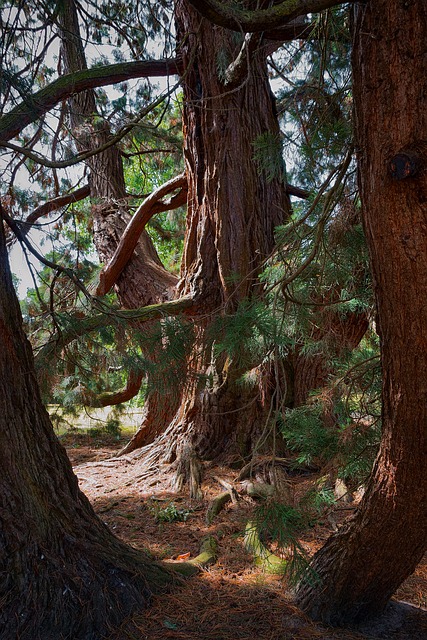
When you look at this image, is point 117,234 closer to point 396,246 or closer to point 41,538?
point 41,538

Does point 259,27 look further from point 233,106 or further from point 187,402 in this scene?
point 187,402

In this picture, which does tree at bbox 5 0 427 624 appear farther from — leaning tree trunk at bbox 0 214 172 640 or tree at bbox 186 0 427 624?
leaning tree trunk at bbox 0 214 172 640

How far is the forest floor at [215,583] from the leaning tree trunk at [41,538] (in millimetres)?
190

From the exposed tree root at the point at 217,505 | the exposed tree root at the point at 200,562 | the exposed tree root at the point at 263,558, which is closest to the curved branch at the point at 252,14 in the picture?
the exposed tree root at the point at 263,558

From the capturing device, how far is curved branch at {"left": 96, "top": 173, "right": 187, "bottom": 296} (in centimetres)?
598

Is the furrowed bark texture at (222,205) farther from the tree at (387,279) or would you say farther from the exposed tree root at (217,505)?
the tree at (387,279)

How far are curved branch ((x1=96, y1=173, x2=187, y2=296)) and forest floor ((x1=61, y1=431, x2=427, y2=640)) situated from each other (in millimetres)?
2286

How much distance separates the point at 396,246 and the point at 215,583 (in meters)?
2.26

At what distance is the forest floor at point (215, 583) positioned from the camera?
2.60m

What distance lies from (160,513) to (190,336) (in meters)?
2.01

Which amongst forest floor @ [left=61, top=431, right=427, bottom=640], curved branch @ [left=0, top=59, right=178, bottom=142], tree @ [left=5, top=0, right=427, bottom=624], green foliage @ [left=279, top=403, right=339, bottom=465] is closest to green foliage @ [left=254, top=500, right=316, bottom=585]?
forest floor @ [left=61, top=431, right=427, bottom=640]

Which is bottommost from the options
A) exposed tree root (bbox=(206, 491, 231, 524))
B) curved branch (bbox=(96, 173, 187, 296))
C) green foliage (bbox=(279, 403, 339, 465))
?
exposed tree root (bbox=(206, 491, 231, 524))

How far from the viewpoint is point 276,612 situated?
2783 mm

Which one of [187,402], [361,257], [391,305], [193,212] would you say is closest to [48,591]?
[391,305]
